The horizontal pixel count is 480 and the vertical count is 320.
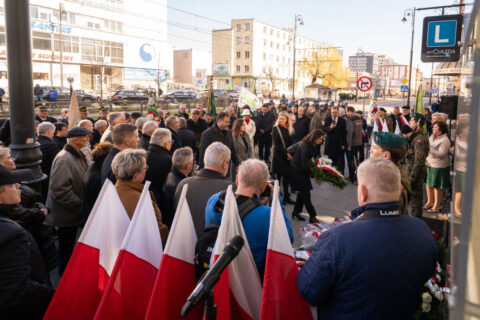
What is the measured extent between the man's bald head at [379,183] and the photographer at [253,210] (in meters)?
0.60

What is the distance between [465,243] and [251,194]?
6.68 feet

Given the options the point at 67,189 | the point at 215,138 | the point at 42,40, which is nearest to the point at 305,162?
the point at 215,138

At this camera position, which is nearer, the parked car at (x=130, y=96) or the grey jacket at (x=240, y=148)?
the grey jacket at (x=240, y=148)

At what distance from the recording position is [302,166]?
21.9ft

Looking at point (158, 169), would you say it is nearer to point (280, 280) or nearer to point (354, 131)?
point (280, 280)

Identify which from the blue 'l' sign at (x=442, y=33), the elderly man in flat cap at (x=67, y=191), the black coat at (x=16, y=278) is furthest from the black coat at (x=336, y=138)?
the black coat at (x=16, y=278)

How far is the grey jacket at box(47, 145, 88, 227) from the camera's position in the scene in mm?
4566

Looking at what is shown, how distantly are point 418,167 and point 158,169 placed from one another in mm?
4360

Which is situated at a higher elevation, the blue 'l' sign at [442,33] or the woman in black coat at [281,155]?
the blue 'l' sign at [442,33]

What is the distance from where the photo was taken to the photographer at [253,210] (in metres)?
2.59

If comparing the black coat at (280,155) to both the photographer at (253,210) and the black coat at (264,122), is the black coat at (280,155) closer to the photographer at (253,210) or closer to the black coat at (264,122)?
the black coat at (264,122)

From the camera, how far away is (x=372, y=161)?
7.45 ft

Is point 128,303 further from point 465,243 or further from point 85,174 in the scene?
point 85,174

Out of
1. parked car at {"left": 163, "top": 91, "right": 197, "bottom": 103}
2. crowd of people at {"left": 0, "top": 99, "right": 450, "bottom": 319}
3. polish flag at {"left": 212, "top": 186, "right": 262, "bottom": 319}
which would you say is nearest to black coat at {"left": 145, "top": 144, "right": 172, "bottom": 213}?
crowd of people at {"left": 0, "top": 99, "right": 450, "bottom": 319}
